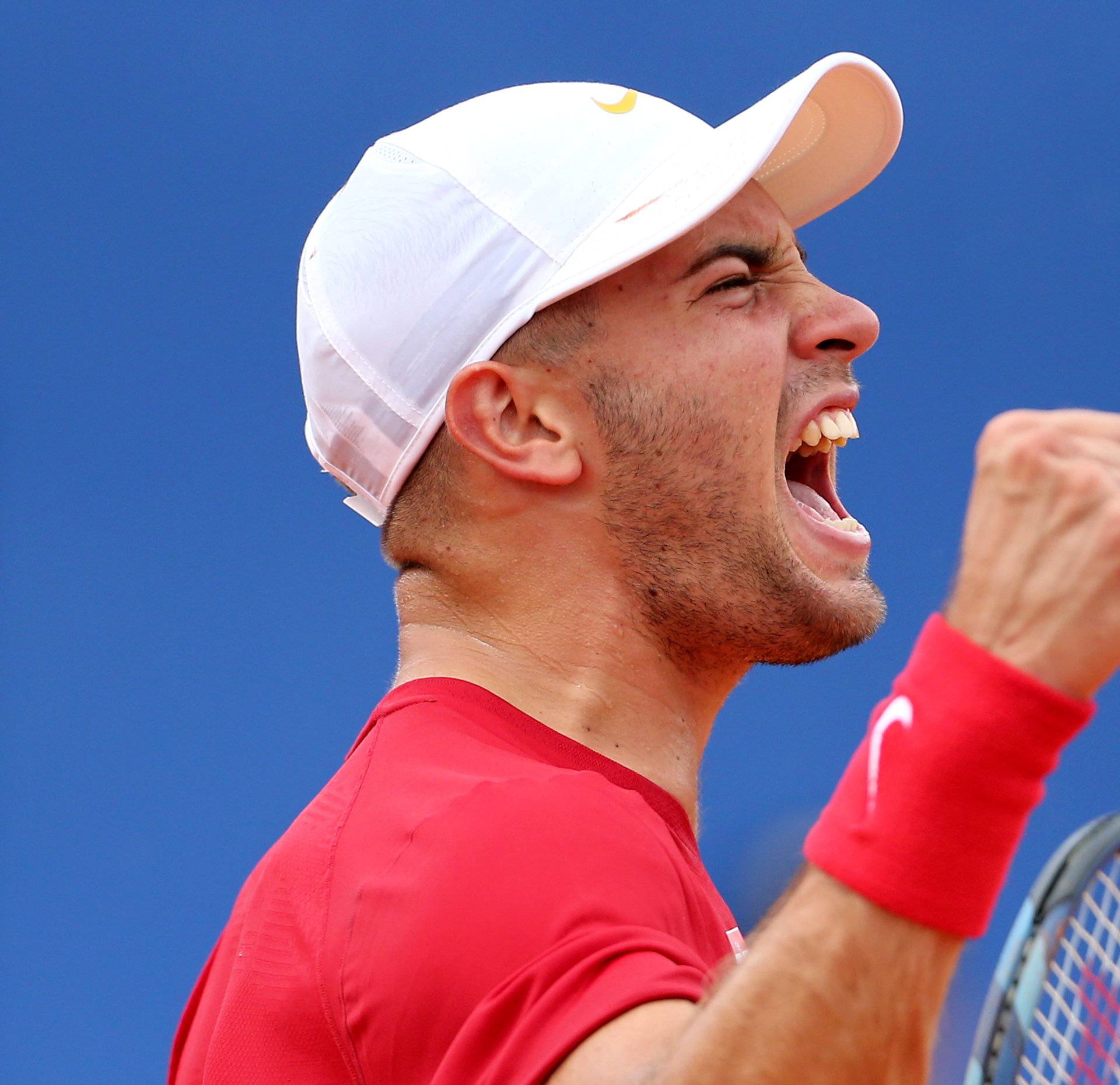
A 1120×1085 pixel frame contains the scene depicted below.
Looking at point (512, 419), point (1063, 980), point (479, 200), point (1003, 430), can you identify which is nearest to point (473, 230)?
point (479, 200)

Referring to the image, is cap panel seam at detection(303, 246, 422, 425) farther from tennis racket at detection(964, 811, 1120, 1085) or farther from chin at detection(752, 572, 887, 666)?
tennis racket at detection(964, 811, 1120, 1085)

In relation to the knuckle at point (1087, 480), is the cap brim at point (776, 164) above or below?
above

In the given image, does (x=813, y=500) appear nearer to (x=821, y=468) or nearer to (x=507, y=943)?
(x=821, y=468)

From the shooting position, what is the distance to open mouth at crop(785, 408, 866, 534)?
3.44 feet

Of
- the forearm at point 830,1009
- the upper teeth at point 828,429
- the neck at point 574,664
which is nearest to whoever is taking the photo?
the forearm at point 830,1009

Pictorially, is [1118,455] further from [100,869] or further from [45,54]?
[45,54]

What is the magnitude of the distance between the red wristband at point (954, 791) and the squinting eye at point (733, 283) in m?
0.45

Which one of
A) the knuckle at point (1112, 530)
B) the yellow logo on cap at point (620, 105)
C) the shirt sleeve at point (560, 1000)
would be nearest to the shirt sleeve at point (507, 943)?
Answer: the shirt sleeve at point (560, 1000)

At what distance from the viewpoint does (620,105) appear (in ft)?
3.45

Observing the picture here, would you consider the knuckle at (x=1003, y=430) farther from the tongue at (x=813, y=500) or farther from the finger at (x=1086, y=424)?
the tongue at (x=813, y=500)

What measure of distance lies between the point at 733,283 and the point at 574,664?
27cm

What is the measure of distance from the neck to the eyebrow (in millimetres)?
213

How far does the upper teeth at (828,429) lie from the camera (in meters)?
1.04

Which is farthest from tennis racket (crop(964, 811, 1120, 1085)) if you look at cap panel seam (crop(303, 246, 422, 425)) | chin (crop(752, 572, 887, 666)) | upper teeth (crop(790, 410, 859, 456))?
cap panel seam (crop(303, 246, 422, 425))
